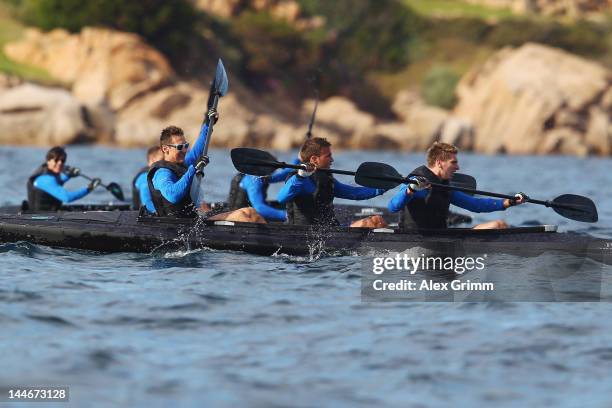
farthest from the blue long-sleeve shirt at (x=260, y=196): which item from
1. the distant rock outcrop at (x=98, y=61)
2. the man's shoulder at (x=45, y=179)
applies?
the distant rock outcrop at (x=98, y=61)

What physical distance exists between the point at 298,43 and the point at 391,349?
1939 inches

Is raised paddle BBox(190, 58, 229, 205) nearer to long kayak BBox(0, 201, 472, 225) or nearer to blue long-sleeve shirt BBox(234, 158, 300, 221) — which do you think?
blue long-sleeve shirt BBox(234, 158, 300, 221)

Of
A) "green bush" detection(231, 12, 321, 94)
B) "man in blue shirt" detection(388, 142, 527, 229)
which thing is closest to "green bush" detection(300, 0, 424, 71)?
"green bush" detection(231, 12, 321, 94)

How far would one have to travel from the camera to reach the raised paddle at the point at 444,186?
12.3 meters

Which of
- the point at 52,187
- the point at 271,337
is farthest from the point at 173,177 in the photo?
the point at 271,337

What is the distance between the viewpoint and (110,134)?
41.4 m

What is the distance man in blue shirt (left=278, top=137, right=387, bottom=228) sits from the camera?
1246cm

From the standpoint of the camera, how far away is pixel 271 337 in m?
8.55

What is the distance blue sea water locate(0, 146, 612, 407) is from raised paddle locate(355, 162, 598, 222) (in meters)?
1.00

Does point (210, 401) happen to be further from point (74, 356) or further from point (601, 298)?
point (601, 298)

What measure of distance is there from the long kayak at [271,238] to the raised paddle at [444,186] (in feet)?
1.61

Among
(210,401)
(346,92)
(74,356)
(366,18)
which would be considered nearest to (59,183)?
(74,356)

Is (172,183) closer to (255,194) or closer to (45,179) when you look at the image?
(255,194)

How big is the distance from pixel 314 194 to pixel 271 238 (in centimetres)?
79
